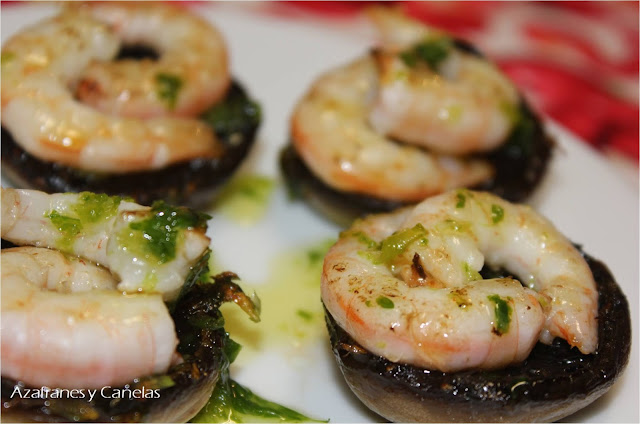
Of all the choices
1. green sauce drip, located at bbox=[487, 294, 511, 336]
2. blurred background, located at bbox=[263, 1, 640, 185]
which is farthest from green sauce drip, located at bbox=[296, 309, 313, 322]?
blurred background, located at bbox=[263, 1, 640, 185]

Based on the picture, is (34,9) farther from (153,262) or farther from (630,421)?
(630,421)

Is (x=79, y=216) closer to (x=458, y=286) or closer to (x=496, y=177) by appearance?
(x=458, y=286)

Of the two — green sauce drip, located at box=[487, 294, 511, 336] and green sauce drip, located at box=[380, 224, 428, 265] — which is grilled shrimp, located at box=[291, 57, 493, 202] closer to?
green sauce drip, located at box=[380, 224, 428, 265]

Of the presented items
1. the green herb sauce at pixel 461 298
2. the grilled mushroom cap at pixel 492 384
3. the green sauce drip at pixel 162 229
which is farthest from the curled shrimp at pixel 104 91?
the green herb sauce at pixel 461 298

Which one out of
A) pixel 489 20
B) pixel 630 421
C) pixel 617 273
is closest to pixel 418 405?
pixel 630 421

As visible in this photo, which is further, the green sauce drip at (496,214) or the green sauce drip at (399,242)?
the green sauce drip at (496,214)

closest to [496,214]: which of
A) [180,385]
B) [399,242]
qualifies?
[399,242]

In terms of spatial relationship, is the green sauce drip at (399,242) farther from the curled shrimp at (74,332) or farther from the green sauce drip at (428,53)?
the green sauce drip at (428,53)
